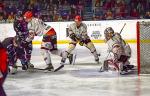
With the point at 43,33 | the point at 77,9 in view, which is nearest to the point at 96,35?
the point at 77,9

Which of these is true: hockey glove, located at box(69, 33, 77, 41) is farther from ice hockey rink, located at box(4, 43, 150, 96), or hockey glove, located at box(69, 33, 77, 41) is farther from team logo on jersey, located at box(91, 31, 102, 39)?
team logo on jersey, located at box(91, 31, 102, 39)

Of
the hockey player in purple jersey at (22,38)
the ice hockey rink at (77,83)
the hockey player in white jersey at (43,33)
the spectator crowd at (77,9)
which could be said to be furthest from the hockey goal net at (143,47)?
the spectator crowd at (77,9)

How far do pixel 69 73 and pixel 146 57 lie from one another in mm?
1453

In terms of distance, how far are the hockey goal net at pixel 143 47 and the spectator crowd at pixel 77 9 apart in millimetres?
5206

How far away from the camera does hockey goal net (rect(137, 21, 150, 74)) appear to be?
8148 millimetres

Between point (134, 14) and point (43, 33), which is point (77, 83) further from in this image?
point (134, 14)

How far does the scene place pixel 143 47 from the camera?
324 inches

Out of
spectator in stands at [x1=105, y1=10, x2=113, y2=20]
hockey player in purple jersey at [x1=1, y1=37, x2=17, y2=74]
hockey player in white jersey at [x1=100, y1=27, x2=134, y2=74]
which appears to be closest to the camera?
hockey player in white jersey at [x1=100, y1=27, x2=134, y2=74]

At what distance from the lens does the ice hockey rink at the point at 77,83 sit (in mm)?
6664

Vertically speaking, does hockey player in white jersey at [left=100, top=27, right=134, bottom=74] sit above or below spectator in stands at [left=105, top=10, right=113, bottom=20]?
below

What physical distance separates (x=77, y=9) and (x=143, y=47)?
649 centimetres

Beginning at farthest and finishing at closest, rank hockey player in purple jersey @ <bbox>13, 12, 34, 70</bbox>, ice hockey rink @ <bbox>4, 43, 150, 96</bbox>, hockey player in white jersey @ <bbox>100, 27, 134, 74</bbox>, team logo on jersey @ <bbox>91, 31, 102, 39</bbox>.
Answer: team logo on jersey @ <bbox>91, 31, 102, 39</bbox>, hockey player in purple jersey @ <bbox>13, 12, 34, 70</bbox>, hockey player in white jersey @ <bbox>100, 27, 134, 74</bbox>, ice hockey rink @ <bbox>4, 43, 150, 96</bbox>

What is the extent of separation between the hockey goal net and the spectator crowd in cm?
521

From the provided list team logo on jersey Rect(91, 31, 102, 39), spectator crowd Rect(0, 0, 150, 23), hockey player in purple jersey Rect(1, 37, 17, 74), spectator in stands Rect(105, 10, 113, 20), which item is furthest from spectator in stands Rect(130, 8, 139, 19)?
hockey player in purple jersey Rect(1, 37, 17, 74)
